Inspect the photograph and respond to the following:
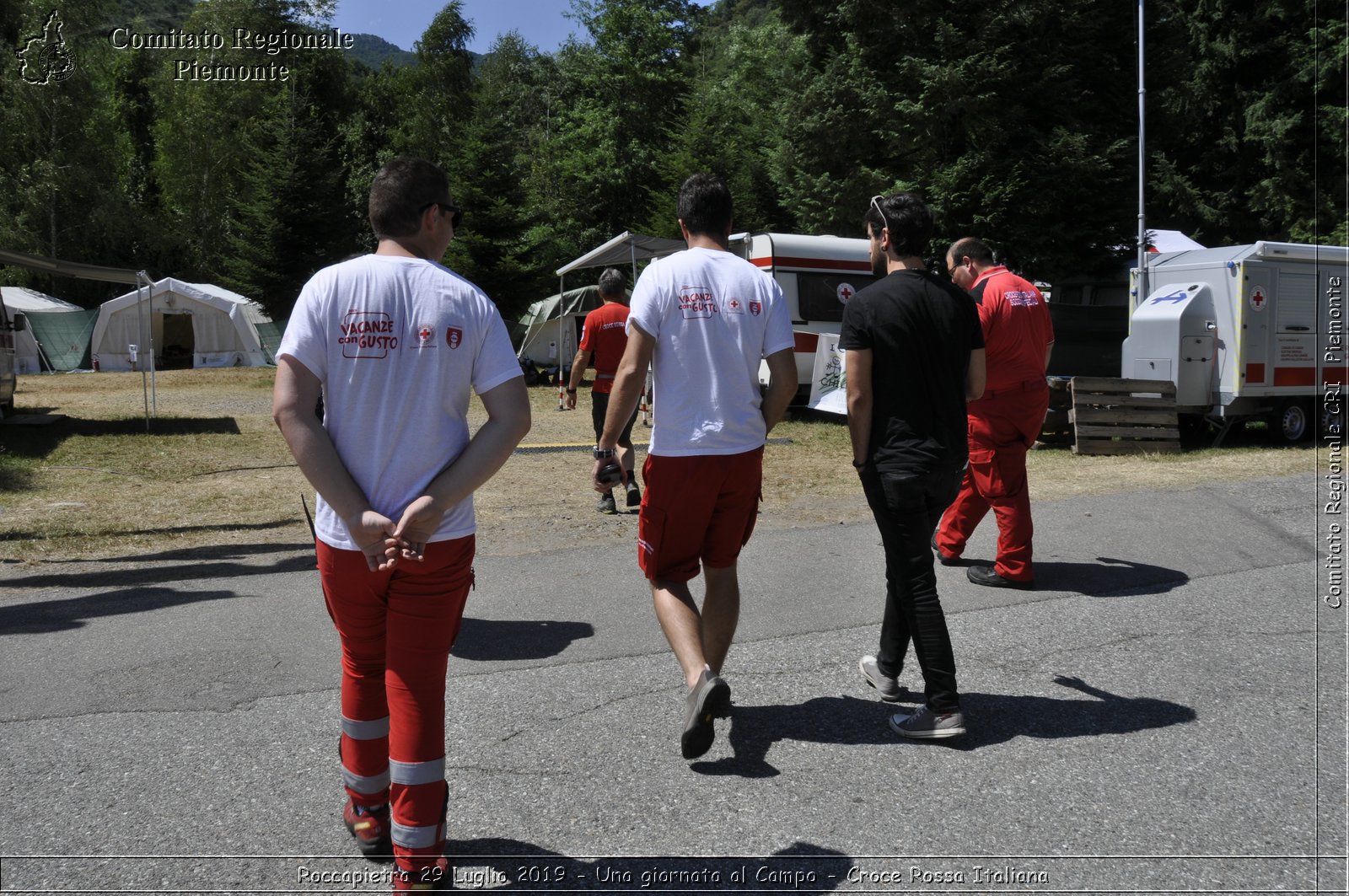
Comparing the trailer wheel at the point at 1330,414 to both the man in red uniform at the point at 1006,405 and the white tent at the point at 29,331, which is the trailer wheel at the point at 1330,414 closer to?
the man in red uniform at the point at 1006,405

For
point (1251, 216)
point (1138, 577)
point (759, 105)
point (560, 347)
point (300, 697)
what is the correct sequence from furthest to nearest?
point (759, 105) → point (1251, 216) → point (560, 347) → point (1138, 577) → point (300, 697)

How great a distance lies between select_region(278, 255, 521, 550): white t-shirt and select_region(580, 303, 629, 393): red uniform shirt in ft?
20.5

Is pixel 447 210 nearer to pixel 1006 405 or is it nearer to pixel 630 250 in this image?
pixel 1006 405

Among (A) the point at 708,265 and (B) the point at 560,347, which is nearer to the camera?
(A) the point at 708,265

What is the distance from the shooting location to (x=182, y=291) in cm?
3206

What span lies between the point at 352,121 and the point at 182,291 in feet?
58.1

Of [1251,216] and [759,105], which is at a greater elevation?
[759,105]

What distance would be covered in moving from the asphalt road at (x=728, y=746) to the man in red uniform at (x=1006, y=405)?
35cm

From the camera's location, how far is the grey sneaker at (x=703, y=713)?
342 centimetres

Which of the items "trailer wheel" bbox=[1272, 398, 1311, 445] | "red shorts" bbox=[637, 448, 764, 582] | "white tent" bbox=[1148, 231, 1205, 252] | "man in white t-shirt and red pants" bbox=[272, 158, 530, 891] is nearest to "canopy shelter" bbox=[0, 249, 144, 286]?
"red shorts" bbox=[637, 448, 764, 582]

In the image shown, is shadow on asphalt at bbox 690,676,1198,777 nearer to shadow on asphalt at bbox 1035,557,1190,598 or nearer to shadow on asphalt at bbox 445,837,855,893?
shadow on asphalt at bbox 445,837,855,893

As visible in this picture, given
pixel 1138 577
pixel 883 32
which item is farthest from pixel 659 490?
pixel 883 32

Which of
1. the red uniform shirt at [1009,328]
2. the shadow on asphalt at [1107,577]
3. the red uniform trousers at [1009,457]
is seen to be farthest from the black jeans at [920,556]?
the shadow on asphalt at [1107,577]

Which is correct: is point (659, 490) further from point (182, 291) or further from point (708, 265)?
point (182, 291)
